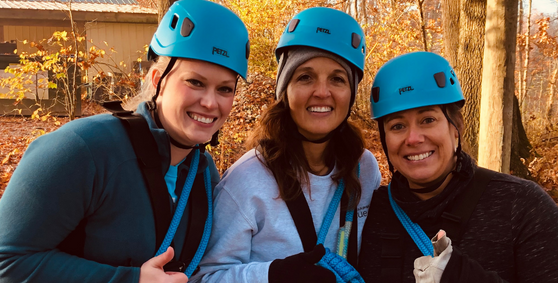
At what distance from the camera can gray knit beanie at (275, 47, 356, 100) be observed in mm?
2615

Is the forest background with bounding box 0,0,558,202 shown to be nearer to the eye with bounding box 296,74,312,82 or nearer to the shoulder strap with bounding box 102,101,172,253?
the eye with bounding box 296,74,312,82

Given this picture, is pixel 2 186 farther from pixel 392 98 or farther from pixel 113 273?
pixel 392 98

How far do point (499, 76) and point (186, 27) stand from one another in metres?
3.57

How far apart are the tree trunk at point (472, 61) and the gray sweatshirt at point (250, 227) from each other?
4.70 metres

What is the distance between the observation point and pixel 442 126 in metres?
2.47

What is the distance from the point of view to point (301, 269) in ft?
7.31

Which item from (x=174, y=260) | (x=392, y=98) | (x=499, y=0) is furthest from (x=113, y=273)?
(x=499, y=0)

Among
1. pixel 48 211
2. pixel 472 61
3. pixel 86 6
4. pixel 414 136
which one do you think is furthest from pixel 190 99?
pixel 86 6

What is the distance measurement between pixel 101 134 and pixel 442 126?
6.18ft

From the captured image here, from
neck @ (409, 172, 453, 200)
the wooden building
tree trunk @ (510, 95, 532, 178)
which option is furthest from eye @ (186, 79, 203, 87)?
the wooden building

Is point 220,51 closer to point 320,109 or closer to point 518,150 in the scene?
point 320,109

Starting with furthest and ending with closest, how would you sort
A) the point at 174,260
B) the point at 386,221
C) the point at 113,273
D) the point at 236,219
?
the point at 386,221
the point at 236,219
the point at 174,260
the point at 113,273

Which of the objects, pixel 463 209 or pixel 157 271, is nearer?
pixel 157 271

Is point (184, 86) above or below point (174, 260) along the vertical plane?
above
